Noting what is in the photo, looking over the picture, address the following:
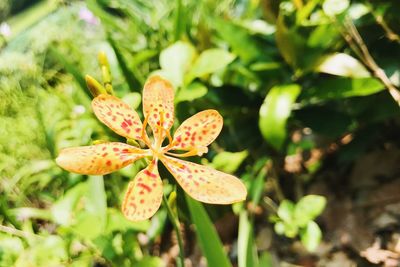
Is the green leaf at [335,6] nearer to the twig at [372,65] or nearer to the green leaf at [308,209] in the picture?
the twig at [372,65]

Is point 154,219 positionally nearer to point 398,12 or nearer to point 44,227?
point 44,227

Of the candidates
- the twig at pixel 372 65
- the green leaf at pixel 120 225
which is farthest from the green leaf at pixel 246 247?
the twig at pixel 372 65

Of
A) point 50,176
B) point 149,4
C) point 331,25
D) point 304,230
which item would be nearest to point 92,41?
point 149,4

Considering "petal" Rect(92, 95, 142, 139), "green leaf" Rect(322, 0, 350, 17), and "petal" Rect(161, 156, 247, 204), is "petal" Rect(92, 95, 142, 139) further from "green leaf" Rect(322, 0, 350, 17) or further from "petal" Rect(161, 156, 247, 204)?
"green leaf" Rect(322, 0, 350, 17)

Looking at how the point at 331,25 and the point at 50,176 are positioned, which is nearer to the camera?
the point at 331,25

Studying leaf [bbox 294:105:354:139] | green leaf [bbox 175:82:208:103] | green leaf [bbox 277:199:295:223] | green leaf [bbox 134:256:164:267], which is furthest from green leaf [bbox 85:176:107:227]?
leaf [bbox 294:105:354:139]

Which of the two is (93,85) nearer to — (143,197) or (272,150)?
(143,197)

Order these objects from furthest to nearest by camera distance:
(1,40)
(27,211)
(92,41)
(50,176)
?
(92,41)
(1,40)
(50,176)
(27,211)
